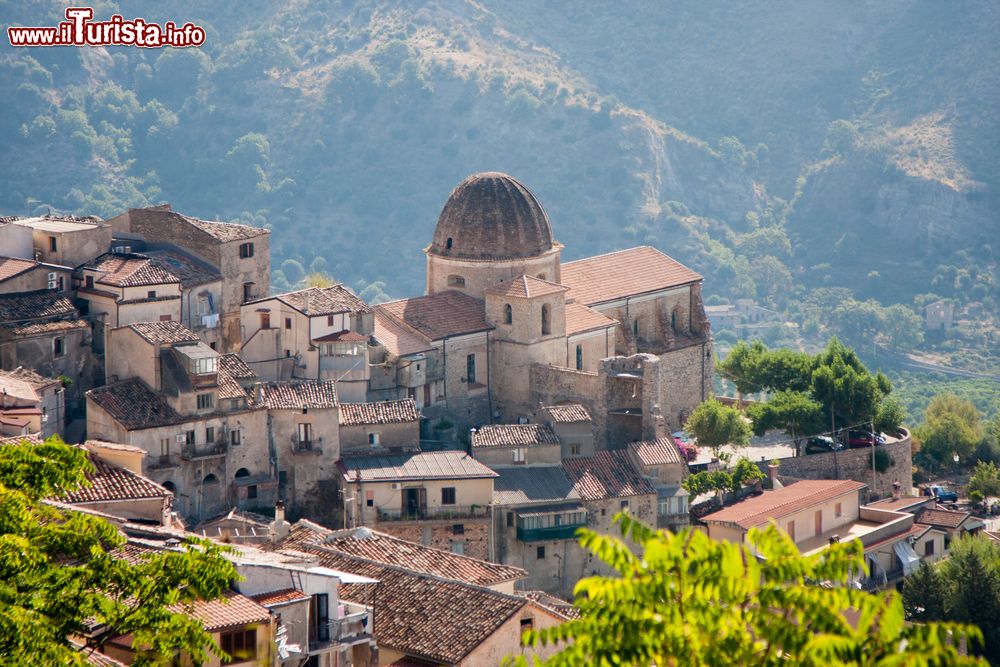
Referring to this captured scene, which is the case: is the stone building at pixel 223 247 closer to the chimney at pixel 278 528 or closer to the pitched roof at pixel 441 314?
the pitched roof at pixel 441 314

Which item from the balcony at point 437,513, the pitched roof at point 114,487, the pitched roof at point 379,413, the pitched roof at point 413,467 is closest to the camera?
the pitched roof at point 114,487

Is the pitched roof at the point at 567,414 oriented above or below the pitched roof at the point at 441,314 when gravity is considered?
below

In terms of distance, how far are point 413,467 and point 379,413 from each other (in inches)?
120

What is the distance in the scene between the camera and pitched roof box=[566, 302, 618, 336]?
77312 millimetres

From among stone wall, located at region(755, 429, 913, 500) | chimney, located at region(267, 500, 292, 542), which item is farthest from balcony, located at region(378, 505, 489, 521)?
stone wall, located at region(755, 429, 913, 500)

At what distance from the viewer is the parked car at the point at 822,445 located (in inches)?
3142

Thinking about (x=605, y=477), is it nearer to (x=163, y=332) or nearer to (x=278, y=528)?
(x=278, y=528)

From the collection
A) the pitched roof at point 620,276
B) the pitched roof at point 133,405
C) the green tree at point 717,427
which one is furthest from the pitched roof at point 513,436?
the pitched roof at point 620,276

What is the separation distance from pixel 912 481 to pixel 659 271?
14110 millimetres

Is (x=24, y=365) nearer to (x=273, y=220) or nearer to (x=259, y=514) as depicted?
(x=259, y=514)

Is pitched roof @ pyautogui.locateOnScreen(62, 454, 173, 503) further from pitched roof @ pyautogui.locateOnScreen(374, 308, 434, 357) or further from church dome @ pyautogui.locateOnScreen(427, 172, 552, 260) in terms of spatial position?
church dome @ pyautogui.locateOnScreen(427, 172, 552, 260)

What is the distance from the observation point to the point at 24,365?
64938 mm

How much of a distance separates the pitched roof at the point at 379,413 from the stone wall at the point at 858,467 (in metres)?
17.0

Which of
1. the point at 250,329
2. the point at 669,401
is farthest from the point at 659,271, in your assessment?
the point at 250,329
